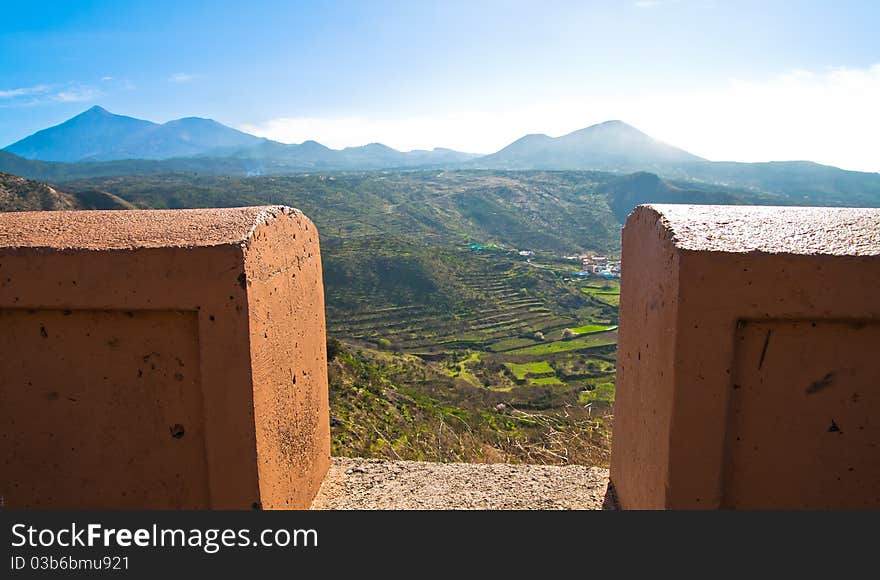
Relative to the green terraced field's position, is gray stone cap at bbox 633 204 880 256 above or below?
above

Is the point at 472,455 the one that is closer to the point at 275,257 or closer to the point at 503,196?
the point at 275,257

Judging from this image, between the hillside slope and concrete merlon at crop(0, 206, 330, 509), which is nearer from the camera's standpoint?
concrete merlon at crop(0, 206, 330, 509)

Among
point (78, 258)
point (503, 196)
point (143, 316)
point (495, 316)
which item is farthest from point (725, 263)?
point (503, 196)

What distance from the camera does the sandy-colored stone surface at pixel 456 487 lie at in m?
3.17

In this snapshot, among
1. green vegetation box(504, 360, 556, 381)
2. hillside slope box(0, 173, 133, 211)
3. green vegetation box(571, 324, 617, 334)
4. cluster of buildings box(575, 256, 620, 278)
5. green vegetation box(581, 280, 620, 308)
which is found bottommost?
green vegetation box(504, 360, 556, 381)

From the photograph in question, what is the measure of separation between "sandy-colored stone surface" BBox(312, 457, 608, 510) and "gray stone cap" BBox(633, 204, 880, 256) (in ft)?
5.67

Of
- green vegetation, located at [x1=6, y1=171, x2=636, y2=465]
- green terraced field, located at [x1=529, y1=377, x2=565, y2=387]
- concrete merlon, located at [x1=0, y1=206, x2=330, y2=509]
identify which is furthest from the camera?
green terraced field, located at [x1=529, y1=377, x2=565, y2=387]

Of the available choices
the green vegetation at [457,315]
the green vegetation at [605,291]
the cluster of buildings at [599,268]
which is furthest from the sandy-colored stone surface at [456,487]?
the cluster of buildings at [599,268]

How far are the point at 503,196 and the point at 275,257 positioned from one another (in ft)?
340

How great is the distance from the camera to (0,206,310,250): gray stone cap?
2264mm

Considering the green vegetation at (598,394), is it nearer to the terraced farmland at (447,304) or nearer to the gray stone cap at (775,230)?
the terraced farmland at (447,304)

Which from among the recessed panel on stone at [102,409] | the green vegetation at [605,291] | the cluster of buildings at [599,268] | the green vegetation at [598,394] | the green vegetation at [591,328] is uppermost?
the recessed panel on stone at [102,409]

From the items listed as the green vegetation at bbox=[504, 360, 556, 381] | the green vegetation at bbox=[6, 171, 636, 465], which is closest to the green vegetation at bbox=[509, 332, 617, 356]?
the green vegetation at bbox=[6, 171, 636, 465]

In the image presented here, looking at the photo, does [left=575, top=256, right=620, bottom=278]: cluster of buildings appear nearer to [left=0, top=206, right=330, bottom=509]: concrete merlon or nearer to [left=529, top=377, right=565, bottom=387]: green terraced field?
[left=529, top=377, right=565, bottom=387]: green terraced field
